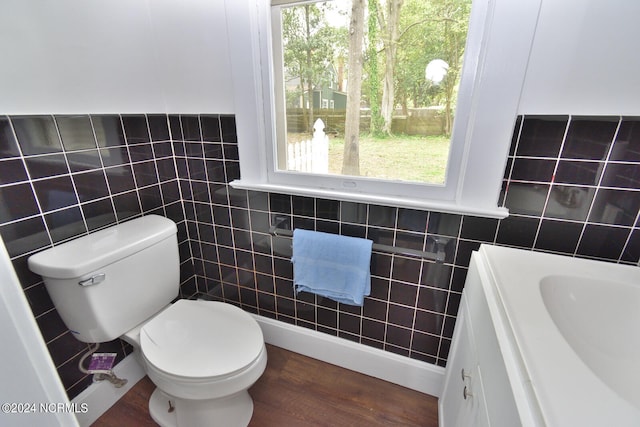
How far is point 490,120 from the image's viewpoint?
2.92ft

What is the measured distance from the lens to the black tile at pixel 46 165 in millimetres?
926

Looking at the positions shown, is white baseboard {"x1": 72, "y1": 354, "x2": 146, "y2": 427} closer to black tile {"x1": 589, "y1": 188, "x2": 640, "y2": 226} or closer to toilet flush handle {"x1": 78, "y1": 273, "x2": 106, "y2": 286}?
Answer: toilet flush handle {"x1": 78, "y1": 273, "x2": 106, "y2": 286}

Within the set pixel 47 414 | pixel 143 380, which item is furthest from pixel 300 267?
pixel 143 380

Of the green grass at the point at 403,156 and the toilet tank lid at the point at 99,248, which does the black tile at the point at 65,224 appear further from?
the green grass at the point at 403,156

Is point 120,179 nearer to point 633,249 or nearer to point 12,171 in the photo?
point 12,171

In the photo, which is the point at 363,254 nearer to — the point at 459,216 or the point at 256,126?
the point at 459,216

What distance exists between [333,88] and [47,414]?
1.17 metres

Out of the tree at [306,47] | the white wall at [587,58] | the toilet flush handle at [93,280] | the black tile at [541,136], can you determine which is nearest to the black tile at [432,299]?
the black tile at [541,136]

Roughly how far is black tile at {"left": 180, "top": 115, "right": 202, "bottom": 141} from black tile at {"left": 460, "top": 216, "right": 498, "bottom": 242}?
1.16m

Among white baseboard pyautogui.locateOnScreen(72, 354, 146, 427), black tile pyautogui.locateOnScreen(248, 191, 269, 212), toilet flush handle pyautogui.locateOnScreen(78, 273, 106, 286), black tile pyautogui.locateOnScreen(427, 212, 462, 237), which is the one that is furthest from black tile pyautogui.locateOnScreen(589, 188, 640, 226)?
white baseboard pyautogui.locateOnScreen(72, 354, 146, 427)

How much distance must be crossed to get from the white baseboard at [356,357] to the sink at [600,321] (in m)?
0.67

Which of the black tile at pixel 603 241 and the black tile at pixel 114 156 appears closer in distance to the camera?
the black tile at pixel 603 241

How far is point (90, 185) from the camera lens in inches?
43.1

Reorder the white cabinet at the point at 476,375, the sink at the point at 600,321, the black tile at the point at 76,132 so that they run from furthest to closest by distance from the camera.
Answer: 1. the black tile at the point at 76,132
2. the sink at the point at 600,321
3. the white cabinet at the point at 476,375
